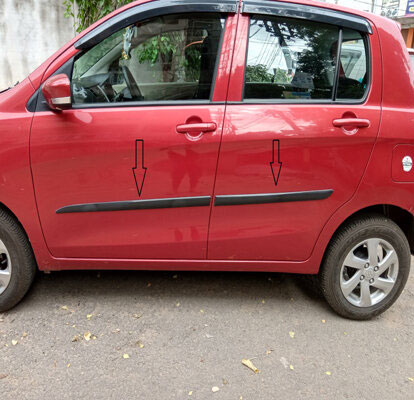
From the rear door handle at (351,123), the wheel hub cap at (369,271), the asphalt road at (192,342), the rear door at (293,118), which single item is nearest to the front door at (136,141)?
the rear door at (293,118)

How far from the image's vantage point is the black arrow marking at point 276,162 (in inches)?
96.0

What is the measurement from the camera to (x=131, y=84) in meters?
2.51

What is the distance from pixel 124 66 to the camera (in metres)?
2.52

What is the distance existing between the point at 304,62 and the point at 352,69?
305 mm

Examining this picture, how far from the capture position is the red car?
240cm

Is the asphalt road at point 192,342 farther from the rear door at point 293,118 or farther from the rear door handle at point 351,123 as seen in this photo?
the rear door handle at point 351,123

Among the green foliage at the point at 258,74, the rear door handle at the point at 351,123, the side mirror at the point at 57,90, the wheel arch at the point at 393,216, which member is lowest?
the wheel arch at the point at 393,216

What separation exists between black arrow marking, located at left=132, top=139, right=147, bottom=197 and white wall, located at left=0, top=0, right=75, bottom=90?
6.75 meters

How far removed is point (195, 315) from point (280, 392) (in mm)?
818

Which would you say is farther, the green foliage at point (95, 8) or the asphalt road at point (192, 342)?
the green foliage at point (95, 8)

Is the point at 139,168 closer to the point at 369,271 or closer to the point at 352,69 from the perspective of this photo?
the point at 352,69

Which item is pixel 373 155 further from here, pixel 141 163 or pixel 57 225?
pixel 57 225

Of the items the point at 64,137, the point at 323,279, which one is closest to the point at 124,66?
the point at 64,137

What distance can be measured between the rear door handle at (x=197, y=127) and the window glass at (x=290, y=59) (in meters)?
0.30
